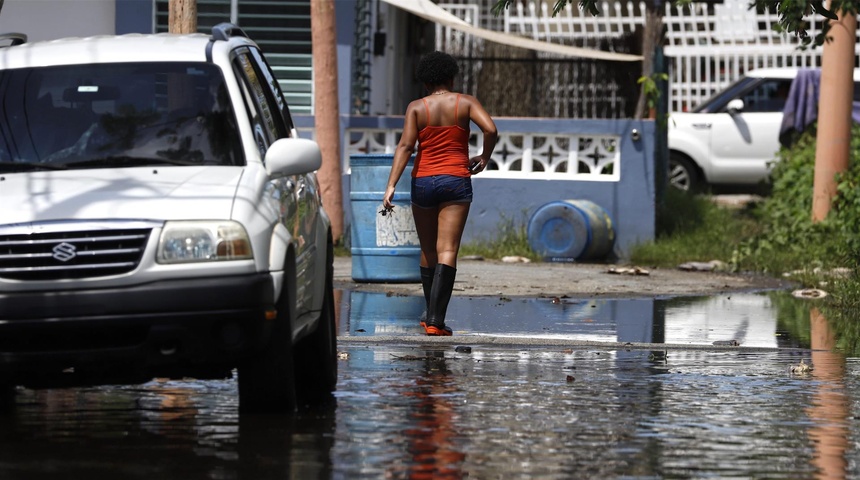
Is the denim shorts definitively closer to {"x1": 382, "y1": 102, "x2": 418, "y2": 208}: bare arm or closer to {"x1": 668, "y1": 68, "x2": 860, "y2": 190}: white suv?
{"x1": 382, "y1": 102, "x2": 418, "y2": 208}: bare arm

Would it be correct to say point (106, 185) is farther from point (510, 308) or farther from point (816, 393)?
point (510, 308)

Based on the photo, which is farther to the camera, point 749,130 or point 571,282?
point 749,130

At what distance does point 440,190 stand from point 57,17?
927 cm

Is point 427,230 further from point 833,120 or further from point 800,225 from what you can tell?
point 833,120

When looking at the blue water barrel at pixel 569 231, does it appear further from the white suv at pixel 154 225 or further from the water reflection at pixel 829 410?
the white suv at pixel 154 225

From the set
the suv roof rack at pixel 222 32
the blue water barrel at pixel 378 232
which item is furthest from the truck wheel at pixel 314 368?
the blue water barrel at pixel 378 232

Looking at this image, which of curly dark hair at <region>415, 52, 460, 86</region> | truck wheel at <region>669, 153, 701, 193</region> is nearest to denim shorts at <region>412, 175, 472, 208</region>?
curly dark hair at <region>415, 52, 460, 86</region>

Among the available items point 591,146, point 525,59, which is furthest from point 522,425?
point 525,59

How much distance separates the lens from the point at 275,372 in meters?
6.84

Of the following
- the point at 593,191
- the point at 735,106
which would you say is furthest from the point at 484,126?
the point at 735,106

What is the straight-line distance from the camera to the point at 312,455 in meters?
6.32

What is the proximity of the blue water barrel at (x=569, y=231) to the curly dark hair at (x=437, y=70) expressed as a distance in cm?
623

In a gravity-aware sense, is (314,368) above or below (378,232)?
below

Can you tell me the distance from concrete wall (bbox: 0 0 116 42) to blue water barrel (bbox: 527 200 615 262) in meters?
5.42
